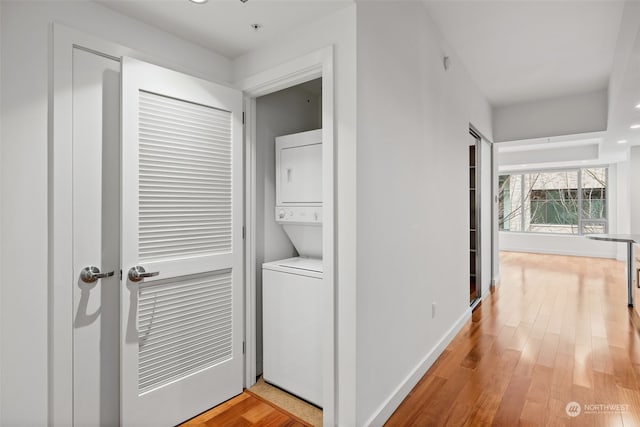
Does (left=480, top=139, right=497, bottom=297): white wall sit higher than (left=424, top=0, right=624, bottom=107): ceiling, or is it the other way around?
(left=424, top=0, right=624, bottom=107): ceiling

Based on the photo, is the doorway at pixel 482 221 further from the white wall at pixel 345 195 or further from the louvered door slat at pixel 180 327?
the louvered door slat at pixel 180 327

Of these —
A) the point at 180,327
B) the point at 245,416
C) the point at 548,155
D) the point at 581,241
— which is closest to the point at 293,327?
the point at 245,416

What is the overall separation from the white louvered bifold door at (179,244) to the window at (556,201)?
859cm

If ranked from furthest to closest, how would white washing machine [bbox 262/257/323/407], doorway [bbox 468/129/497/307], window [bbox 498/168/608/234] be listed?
1. window [bbox 498/168/608/234]
2. doorway [bbox 468/129/497/307]
3. white washing machine [bbox 262/257/323/407]

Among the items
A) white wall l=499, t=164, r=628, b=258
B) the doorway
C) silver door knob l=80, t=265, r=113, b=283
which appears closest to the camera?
silver door knob l=80, t=265, r=113, b=283

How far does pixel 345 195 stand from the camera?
169cm

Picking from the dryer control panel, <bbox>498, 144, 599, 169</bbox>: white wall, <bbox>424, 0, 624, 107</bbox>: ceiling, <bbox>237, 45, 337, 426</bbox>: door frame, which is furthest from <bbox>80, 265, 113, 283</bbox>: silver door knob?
<bbox>498, 144, 599, 169</bbox>: white wall

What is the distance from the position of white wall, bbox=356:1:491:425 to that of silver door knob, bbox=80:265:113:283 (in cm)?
130

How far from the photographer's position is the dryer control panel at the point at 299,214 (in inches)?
90.0

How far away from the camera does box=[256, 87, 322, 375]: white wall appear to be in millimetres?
2475

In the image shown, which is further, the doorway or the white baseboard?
the doorway

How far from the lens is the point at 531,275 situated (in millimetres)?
5816
